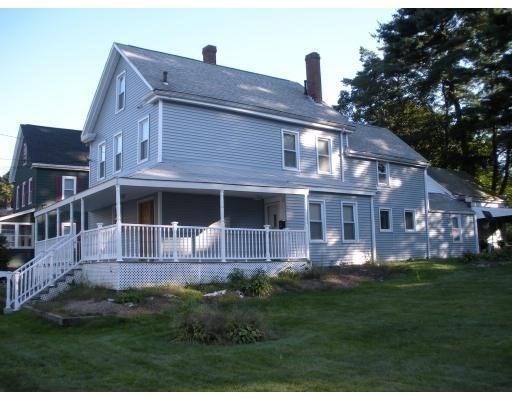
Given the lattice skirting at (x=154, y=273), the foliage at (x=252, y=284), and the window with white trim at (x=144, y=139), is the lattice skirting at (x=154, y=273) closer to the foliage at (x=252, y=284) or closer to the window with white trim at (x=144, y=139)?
the foliage at (x=252, y=284)

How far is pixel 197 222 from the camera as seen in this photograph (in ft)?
63.4

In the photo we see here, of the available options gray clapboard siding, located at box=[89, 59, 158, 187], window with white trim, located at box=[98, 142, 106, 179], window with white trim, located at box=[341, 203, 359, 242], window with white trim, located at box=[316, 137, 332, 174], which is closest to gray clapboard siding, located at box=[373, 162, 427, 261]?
window with white trim, located at box=[341, 203, 359, 242]

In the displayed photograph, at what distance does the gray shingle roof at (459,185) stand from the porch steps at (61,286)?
22.9 meters

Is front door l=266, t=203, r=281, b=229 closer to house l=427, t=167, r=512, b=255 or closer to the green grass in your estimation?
the green grass

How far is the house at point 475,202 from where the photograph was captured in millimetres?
30922

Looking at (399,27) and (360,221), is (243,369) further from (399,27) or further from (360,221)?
(399,27)

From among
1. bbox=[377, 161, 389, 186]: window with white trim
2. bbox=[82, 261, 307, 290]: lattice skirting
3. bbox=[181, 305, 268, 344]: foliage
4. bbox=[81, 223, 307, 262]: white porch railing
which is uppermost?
bbox=[377, 161, 389, 186]: window with white trim

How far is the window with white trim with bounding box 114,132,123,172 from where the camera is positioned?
2214 centimetres

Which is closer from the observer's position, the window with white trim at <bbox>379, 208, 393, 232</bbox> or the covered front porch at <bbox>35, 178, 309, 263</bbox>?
the covered front porch at <bbox>35, 178, 309, 263</bbox>

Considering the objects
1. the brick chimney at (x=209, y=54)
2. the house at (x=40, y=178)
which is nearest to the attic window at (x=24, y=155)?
the house at (x=40, y=178)

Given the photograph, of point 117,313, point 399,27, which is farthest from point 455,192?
point 117,313

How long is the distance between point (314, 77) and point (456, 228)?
10.9m

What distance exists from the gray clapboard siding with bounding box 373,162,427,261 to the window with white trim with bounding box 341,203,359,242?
1.99 meters

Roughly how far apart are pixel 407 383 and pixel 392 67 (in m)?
39.5
